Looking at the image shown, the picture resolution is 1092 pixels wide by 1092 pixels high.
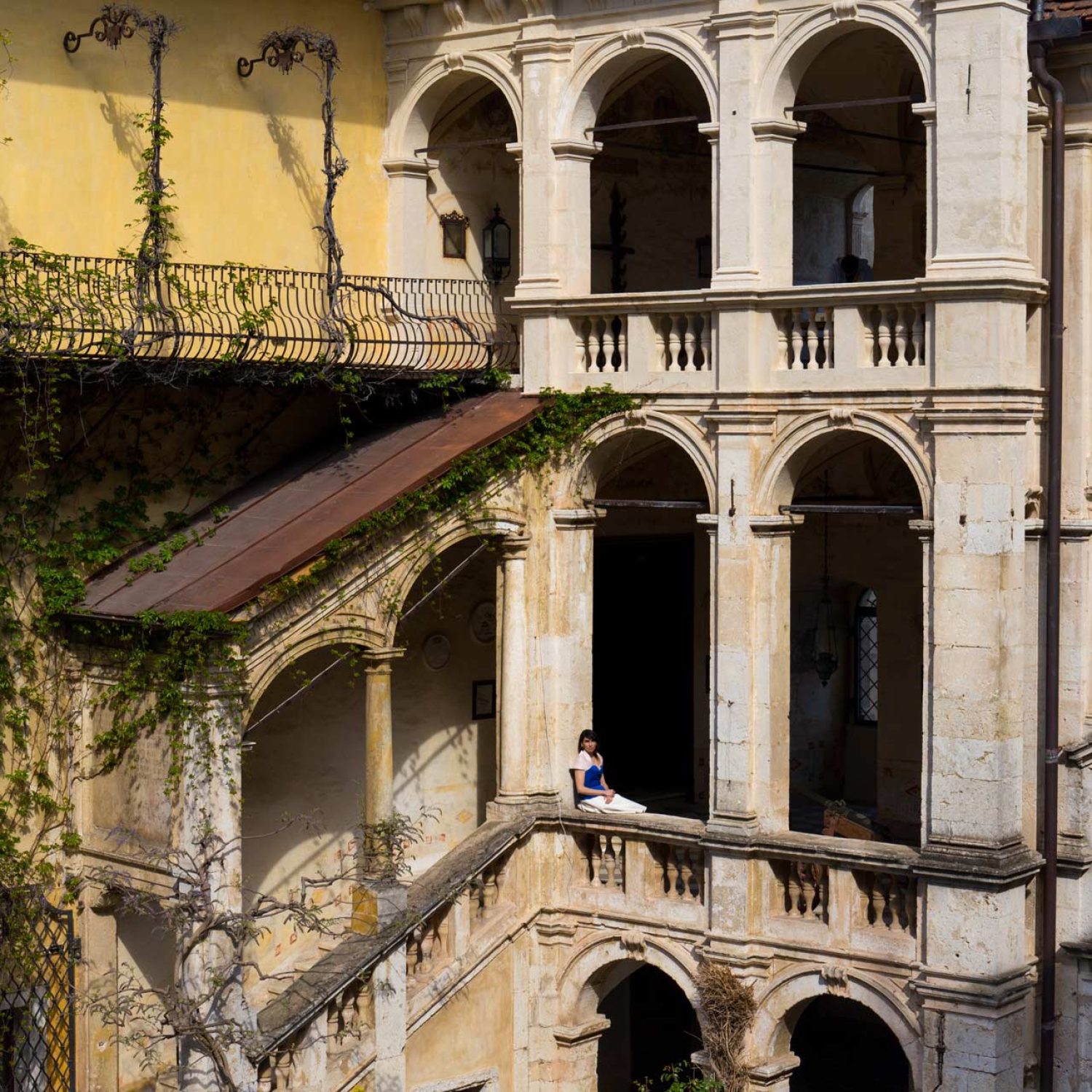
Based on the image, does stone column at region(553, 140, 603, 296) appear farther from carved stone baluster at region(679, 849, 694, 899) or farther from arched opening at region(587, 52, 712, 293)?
carved stone baluster at region(679, 849, 694, 899)

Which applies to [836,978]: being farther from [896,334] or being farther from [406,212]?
[406,212]

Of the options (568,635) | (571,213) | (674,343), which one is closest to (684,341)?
(674,343)

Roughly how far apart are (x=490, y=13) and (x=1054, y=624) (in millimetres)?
7251

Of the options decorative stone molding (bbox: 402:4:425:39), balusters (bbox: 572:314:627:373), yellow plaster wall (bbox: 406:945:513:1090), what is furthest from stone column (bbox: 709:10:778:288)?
yellow plaster wall (bbox: 406:945:513:1090)

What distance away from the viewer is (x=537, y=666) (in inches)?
777

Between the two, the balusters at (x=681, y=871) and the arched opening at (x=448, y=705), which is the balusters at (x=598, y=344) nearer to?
the arched opening at (x=448, y=705)

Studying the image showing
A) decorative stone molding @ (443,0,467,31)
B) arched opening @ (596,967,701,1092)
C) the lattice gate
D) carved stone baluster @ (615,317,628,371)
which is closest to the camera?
the lattice gate

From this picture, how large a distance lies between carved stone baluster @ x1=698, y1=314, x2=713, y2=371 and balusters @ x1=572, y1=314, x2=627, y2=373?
791mm

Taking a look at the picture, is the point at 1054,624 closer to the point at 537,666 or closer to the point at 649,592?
the point at 537,666

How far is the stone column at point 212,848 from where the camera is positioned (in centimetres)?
1694

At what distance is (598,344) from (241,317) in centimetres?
305

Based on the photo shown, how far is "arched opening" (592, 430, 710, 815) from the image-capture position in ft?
75.3

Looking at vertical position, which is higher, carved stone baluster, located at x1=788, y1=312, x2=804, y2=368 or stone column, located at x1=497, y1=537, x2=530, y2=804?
carved stone baluster, located at x1=788, y1=312, x2=804, y2=368

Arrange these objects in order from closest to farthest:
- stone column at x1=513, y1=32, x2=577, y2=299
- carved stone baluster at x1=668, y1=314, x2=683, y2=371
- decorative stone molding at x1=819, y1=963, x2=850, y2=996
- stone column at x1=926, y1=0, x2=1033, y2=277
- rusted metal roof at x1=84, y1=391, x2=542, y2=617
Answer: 1. stone column at x1=926, y1=0, x2=1033, y2=277
2. rusted metal roof at x1=84, y1=391, x2=542, y2=617
3. decorative stone molding at x1=819, y1=963, x2=850, y2=996
4. carved stone baluster at x1=668, y1=314, x2=683, y2=371
5. stone column at x1=513, y1=32, x2=577, y2=299
